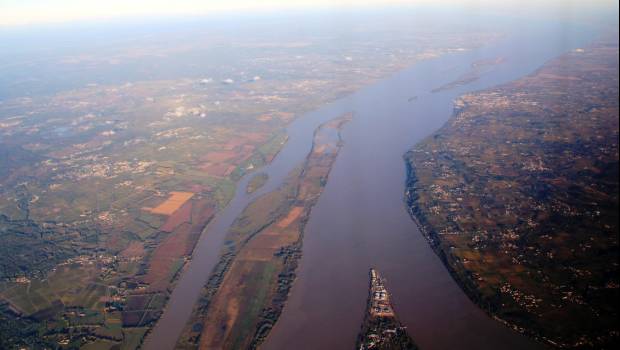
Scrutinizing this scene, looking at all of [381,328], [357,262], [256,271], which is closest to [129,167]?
[256,271]

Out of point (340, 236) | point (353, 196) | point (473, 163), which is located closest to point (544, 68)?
point (473, 163)

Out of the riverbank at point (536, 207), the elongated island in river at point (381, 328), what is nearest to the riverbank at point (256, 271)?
the elongated island in river at point (381, 328)

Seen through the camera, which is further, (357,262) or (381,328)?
(357,262)

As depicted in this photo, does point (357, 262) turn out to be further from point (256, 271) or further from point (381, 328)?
point (256, 271)

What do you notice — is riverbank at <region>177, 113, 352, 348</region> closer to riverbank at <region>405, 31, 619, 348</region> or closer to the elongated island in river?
the elongated island in river

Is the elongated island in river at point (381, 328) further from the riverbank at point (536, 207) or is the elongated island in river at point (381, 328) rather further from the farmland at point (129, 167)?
the farmland at point (129, 167)

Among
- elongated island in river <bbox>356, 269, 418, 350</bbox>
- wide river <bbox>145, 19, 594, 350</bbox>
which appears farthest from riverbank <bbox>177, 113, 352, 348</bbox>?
elongated island in river <bbox>356, 269, 418, 350</bbox>

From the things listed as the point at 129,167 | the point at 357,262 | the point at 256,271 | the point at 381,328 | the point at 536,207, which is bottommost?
the point at 381,328

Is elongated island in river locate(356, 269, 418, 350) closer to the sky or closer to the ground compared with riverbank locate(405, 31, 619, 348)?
closer to the ground
